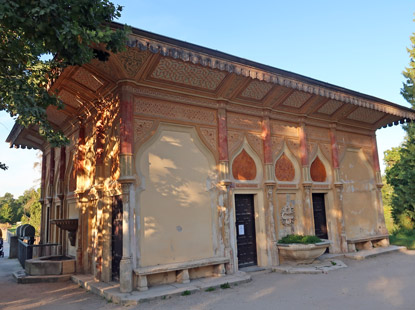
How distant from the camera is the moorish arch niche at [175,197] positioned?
22.0 ft

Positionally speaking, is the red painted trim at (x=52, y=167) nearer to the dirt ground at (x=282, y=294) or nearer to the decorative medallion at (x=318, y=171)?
the dirt ground at (x=282, y=294)

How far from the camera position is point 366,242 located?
1070cm

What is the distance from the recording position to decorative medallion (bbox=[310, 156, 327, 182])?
995cm

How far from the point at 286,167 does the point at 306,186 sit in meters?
0.82

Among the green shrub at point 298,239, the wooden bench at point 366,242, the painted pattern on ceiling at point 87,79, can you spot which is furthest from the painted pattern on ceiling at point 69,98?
the wooden bench at point 366,242

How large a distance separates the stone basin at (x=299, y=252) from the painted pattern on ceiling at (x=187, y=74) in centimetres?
439

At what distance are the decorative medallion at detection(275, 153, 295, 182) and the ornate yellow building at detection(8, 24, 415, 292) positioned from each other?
30 millimetres

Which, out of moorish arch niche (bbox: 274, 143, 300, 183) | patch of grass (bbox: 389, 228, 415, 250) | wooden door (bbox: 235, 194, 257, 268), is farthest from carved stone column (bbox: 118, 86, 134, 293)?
patch of grass (bbox: 389, 228, 415, 250)

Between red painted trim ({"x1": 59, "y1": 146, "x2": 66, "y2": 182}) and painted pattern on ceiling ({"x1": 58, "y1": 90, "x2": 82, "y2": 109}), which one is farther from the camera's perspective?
red painted trim ({"x1": 59, "y1": 146, "x2": 66, "y2": 182})

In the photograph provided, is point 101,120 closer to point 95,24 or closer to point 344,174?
point 95,24

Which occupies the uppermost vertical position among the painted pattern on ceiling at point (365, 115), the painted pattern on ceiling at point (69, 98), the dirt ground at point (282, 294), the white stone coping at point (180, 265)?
the painted pattern on ceiling at point (365, 115)

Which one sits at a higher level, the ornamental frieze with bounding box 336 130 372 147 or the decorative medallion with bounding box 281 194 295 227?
the ornamental frieze with bounding box 336 130 372 147

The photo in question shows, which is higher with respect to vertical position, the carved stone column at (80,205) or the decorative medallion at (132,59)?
the decorative medallion at (132,59)

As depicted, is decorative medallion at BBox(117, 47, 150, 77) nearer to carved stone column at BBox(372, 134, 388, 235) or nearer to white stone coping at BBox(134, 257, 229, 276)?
white stone coping at BBox(134, 257, 229, 276)
